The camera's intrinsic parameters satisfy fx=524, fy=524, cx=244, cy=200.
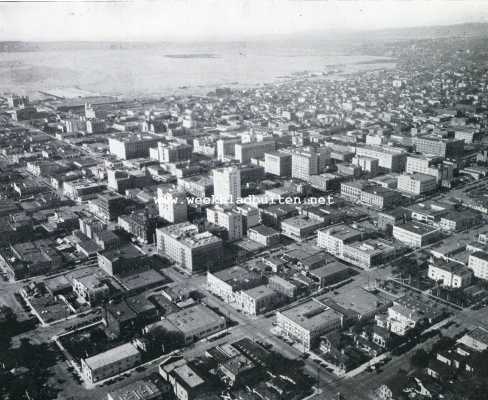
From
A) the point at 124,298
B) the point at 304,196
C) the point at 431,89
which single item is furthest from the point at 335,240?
the point at 431,89

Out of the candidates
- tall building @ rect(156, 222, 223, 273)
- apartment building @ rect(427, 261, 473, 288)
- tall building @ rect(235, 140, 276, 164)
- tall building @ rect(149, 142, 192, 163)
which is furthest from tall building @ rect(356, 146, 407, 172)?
tall building @ rect(156, 222, 223, 273)

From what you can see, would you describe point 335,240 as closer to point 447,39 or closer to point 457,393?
point 457,393

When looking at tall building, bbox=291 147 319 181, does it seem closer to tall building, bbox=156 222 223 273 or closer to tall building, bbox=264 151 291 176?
tall building, bbox=264 151 291 176

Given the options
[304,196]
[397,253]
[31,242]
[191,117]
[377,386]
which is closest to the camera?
[377,386]

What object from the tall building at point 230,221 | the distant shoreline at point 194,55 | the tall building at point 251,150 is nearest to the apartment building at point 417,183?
the tall building at point 251,150

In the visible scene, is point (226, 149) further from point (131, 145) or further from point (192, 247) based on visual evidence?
point (192, 247)

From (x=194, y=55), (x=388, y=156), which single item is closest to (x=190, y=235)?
(x=388, y=156)

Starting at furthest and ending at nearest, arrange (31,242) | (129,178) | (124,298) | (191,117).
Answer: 1. (191,117)
2. (129,178)
3. (31,242)
4. (124,298)
